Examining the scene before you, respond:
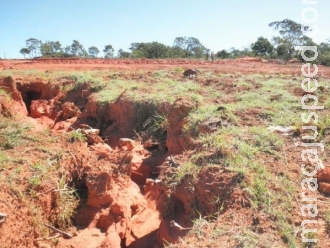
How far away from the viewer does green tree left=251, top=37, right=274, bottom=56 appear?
21.6m

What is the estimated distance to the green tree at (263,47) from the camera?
21598 millimetres

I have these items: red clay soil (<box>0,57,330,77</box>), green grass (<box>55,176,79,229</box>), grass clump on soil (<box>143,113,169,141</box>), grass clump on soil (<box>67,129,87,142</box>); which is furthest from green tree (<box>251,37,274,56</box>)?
green grass (<box>55,176,79,229</box>)

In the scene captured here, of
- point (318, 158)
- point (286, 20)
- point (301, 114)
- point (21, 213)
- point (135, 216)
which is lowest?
point (135, 216)

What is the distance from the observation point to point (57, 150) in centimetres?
456

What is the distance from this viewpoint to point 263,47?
71.7 ft

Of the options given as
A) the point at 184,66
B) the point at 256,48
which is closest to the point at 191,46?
the point at 256,48

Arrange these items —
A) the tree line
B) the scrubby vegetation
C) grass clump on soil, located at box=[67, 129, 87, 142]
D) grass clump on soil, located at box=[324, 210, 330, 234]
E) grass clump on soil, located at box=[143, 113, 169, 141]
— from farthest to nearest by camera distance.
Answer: the tree line
grass clump on soil, located at box=[143, 113, 169, 141]
grass clump on soil, located at box=[67, 129, 87, 142]
the scrubby vegetation
grass clump on soil, located at box=[324, 210, 330, 234]

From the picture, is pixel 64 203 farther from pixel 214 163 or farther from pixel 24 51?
pixel 24 51

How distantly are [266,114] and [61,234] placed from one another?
11.0ft

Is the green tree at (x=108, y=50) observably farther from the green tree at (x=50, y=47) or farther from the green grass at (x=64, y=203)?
the green grass at (x=64, y=203)

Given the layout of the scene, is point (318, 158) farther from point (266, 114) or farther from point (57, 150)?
point (57, 150)

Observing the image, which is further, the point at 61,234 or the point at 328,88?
the point at 328,88

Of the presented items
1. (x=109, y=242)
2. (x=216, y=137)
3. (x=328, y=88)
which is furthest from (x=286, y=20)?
(x=109, y=242)
